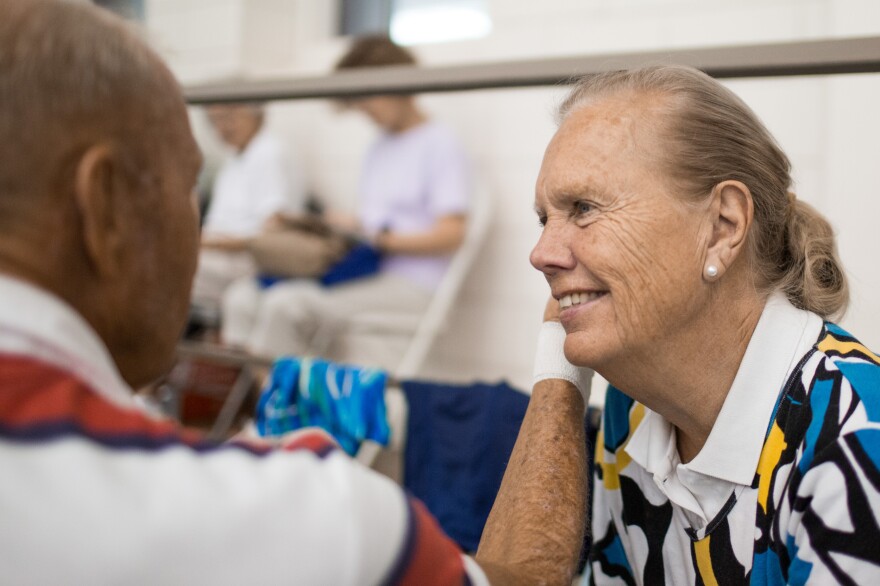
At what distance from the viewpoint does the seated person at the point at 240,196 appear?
2.94 metres

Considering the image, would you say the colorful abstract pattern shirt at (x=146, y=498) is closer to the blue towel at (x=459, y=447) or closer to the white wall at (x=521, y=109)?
the white wall at (x=521, y=109)

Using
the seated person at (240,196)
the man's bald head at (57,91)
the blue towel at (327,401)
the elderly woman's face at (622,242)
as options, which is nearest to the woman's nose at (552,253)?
the elderly woman's face at (622,242)

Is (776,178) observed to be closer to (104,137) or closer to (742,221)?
(742,221)

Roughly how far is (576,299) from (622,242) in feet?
0.31

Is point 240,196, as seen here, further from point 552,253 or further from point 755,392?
point 755,392

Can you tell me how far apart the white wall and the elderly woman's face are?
21cm

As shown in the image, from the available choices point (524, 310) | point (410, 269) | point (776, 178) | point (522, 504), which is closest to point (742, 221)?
point (776, 178)

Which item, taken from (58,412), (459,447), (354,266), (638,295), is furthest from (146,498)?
(354,266)

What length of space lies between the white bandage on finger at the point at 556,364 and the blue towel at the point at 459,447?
352mm

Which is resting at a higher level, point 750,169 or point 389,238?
point 750,169

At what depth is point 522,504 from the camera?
0.81 m

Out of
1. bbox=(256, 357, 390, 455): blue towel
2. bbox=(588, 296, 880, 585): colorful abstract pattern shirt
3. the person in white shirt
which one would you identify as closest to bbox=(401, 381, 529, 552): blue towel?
bbox=(256, 357, 390, 455): blue towel

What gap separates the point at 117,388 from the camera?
56 cm

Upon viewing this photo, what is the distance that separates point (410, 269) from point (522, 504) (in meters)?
1.67
